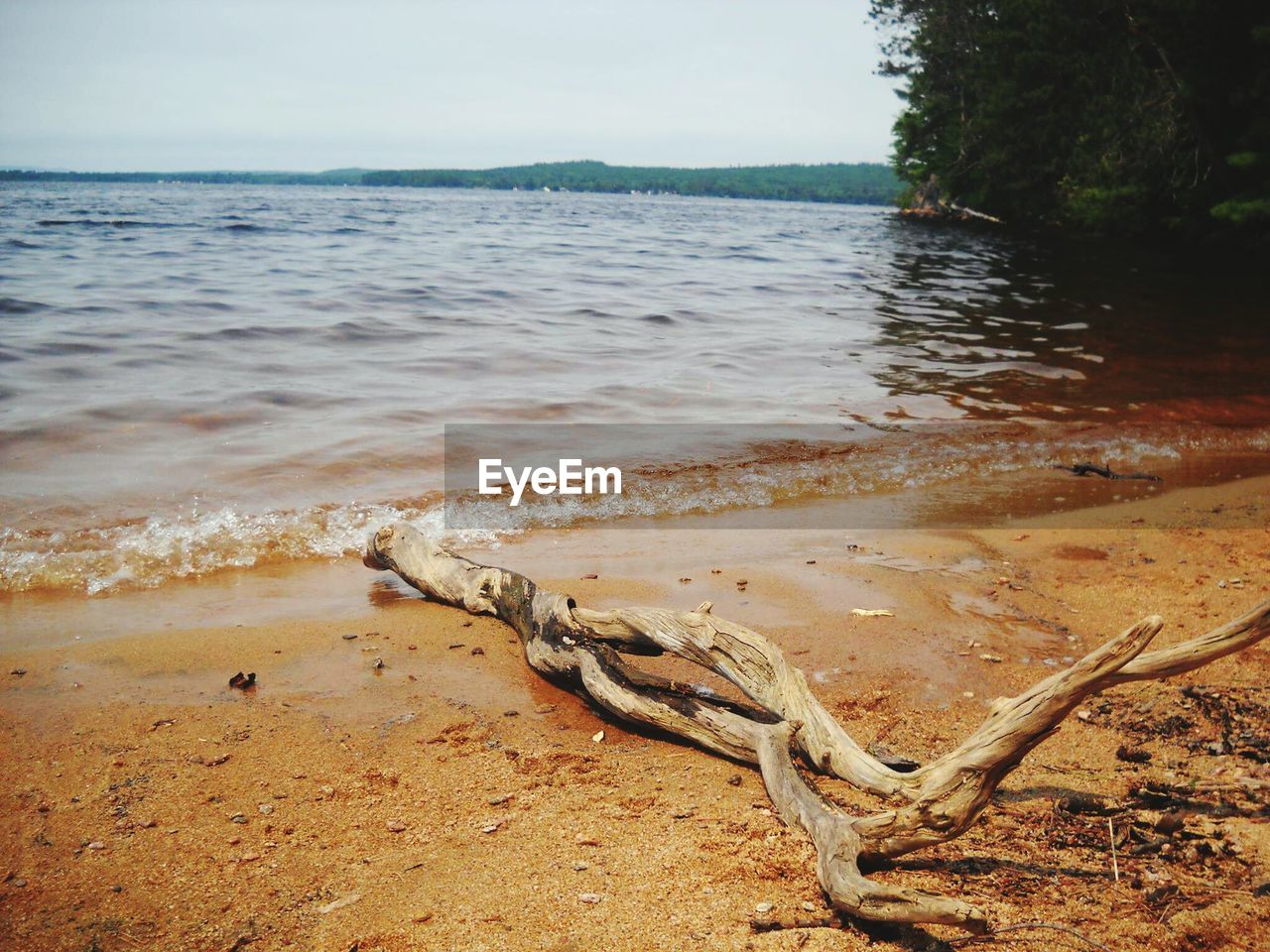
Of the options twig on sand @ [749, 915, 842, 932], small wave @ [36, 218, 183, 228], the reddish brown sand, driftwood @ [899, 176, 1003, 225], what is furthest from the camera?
driftwood @ [899, 176, 1003, 225]

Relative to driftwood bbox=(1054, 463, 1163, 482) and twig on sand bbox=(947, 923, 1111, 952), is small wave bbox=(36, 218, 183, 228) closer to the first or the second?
driftwood bbox=(1054, 463, 1163, 482)

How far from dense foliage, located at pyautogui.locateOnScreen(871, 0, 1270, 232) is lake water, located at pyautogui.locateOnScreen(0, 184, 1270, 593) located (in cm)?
397

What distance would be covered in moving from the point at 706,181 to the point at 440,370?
139 meters

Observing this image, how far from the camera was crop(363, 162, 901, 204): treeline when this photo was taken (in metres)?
119

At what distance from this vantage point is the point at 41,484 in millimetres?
6191

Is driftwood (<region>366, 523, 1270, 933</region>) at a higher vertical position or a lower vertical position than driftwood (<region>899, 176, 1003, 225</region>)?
lower

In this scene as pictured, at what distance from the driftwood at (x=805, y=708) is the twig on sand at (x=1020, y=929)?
4.9 inches

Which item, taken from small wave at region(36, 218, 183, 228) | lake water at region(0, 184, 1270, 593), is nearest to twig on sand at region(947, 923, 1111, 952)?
lake water at region(0, 184, 1270, 593)

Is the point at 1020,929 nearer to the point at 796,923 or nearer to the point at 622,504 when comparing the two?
the point at 796,923

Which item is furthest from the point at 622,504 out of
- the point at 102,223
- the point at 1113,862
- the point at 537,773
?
the point at 102,223

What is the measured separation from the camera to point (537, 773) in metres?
3.13

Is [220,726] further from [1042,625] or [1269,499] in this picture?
[1269,499]

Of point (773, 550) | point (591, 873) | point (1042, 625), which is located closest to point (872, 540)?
point (773, 550)

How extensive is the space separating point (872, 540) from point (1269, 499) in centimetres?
312
